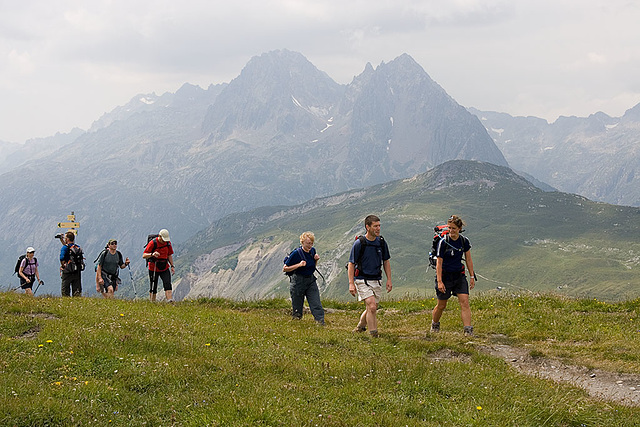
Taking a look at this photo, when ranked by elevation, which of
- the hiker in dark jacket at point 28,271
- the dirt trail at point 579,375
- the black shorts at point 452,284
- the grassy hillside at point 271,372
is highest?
the hiker in dark jacket at point 28,271

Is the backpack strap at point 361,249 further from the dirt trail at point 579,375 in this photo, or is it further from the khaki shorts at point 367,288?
the dirt trail at point 579,375

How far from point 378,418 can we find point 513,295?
1510cm

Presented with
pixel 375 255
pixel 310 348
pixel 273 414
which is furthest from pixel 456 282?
pixel 273 414

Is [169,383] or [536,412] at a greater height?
[169,383]

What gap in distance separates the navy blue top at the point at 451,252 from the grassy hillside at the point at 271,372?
6.62ft

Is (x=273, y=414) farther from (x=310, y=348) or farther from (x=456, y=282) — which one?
(x=456, y=282)

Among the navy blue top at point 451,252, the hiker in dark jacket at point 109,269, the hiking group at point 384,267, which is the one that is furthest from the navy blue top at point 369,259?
the hiker in dark jacket at point 109,269

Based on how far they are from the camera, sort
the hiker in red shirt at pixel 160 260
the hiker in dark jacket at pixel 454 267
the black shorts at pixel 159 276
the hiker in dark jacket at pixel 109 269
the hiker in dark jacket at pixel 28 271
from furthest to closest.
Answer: the hiker in dark jacket at pixel 28 271
the hiker in dark jacket at pixel 109 269
the black shorts at pixel 159 276
the hiker in red shirt at pixel 160 260
the hiker in dark jacket at pixel 454 267

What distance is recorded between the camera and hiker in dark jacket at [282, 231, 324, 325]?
1725 centimetres

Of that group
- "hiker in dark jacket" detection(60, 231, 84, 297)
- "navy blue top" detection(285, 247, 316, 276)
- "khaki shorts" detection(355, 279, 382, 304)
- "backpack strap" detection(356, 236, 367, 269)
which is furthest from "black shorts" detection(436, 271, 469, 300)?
"hiker in dark jacket" detection(60, 231, 84, 297)

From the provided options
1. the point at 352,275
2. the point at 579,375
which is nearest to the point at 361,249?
the point at 352,275

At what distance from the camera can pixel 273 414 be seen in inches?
312

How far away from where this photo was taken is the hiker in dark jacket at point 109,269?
2202 cm

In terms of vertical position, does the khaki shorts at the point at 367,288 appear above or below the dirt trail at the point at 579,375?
above
